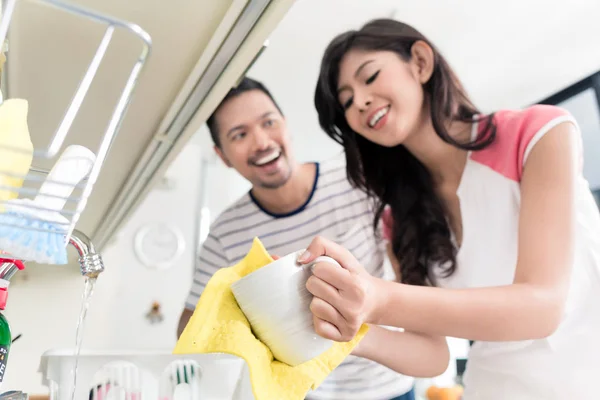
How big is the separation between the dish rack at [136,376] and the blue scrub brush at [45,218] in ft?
0.55

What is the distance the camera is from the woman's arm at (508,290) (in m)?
0.42

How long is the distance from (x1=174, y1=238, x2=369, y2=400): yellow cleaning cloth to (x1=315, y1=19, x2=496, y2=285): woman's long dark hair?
0.49m

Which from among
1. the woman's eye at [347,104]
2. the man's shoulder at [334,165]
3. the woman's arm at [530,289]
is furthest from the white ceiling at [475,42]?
the woman's arm at [530,289]

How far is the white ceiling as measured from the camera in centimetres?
187

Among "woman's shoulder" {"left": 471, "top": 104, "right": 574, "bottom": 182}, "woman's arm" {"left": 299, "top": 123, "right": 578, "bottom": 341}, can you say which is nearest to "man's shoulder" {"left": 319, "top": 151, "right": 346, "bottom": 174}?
"woman's shoulder" {"left": 471, "top": 104, "right": 574, "bottom": 182}

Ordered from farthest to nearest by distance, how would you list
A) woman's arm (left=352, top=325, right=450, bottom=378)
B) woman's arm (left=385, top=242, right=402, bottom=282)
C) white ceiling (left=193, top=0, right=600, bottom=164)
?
white ceiling (left=193, top=0, right=600, bottom=164) → woman's arm (left=385, top=242, right=402, bottom=282) → woman's arm (left=352, top=325, right=450, bottom=378)

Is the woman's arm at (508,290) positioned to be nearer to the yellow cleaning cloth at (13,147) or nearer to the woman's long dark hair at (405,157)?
the woman's long dark hair at (405,157)

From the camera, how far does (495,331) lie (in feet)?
1.71

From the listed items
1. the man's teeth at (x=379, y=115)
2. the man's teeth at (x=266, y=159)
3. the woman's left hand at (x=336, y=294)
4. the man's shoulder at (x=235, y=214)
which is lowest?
the woman's left hand at (x=336, y=294)

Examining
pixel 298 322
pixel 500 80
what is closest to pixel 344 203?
pixel 298 322

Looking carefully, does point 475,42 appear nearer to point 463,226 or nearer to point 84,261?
point 463,226

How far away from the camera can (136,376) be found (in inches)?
15.7

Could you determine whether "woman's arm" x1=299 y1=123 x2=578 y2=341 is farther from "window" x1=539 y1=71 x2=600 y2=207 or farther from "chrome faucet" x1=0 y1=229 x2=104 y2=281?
"window" x1=539 y1=71 x2=600 y2=207

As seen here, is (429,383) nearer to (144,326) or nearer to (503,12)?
(144,326)
